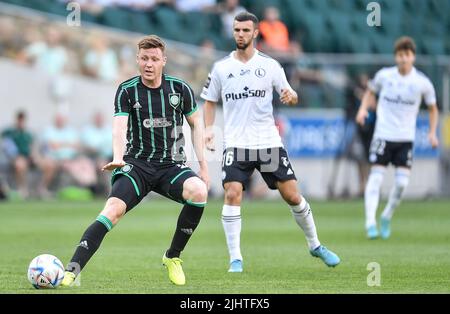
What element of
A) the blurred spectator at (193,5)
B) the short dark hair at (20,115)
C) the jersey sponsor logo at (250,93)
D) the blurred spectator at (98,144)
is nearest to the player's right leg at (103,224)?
the jersey sponsor logo at (250,93)

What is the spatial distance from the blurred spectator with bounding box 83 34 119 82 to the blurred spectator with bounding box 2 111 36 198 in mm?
2133

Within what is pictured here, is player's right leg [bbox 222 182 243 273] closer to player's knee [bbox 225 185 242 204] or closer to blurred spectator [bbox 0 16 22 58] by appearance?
player's knee [bbox 225 185 242 204]

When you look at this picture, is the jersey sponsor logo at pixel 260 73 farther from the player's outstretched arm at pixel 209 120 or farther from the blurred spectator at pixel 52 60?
the blurred spectator at pixel 52 60

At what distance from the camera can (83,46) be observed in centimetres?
2409

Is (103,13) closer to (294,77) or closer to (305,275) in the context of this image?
(294,77)

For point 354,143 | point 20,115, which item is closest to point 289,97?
point 20,115

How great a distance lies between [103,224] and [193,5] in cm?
1690

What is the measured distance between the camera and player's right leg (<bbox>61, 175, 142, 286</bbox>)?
9.01 metres

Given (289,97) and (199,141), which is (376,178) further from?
(199,141)

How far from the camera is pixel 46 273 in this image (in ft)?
29.0

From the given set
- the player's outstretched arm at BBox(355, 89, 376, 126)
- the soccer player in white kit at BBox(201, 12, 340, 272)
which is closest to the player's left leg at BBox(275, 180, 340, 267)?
the soccer player in white kit at BBox(201, 12, 340, 272)
